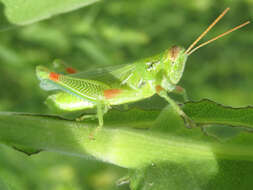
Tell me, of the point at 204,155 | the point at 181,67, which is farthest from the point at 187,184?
the point at 181,67

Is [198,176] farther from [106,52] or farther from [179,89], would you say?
[106,52]

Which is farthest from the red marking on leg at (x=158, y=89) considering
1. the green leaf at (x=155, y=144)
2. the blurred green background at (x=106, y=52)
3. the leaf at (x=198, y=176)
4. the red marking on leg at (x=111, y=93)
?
the blurred green background at (x=106, y=52)

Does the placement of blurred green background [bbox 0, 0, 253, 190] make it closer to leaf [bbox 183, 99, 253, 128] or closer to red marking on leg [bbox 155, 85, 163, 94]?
red marking on leg [bbox 155, 85, 163, 94]

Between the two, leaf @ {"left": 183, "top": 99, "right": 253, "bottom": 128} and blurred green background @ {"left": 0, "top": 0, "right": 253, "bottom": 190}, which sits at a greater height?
blurred green background @ {"left": 0, "top": 0, "right": 253, "bottom": 190}

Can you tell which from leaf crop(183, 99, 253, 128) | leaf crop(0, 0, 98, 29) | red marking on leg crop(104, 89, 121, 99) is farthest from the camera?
red marking on leg crop(104, 89, 121, 99)

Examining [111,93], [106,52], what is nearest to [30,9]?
[111,93]

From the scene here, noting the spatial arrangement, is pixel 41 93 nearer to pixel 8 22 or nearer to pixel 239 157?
pixel 8 22

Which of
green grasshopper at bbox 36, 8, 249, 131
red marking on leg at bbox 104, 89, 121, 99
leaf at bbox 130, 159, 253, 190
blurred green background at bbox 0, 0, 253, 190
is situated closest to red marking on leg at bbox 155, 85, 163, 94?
green grasshopper at bbox 36, 8, 249, 131
